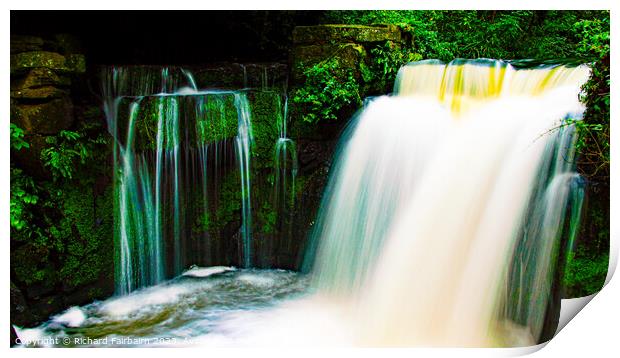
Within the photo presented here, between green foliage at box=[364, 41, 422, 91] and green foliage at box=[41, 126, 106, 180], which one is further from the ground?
green foliage at box=[364, 41, 422, 91]

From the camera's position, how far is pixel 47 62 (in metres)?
4.66

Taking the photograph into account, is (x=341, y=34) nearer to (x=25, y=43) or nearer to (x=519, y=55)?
(x=519, y=55)

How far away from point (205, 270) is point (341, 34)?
274 centimetres

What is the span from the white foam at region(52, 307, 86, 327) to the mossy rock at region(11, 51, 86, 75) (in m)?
2.10

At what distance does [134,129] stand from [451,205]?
2.98m

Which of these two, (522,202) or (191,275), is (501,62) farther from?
(191,275)

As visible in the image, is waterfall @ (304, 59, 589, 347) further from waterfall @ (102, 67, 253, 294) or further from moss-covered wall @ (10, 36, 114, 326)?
moss-covered wall @ (10, 36, 114, 326)

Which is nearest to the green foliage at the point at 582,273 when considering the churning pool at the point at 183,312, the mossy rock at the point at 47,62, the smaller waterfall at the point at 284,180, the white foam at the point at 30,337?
the churning pool at the point at 183,312

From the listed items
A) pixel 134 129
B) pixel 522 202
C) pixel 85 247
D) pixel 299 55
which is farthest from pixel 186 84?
pixel 522 202

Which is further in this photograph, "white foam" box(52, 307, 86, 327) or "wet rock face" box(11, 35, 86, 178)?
"white foam" box(52, 307, 86, 327)

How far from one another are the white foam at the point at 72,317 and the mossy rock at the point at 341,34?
10.5 ft

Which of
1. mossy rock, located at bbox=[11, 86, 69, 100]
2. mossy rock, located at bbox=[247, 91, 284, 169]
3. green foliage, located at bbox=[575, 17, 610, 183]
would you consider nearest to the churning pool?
mossy rock, located at bbox=[247, 91, 284, 169]

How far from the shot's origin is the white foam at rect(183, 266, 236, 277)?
5.63m

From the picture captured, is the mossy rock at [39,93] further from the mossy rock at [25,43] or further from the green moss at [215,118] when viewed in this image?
the green moss at [215,118]
